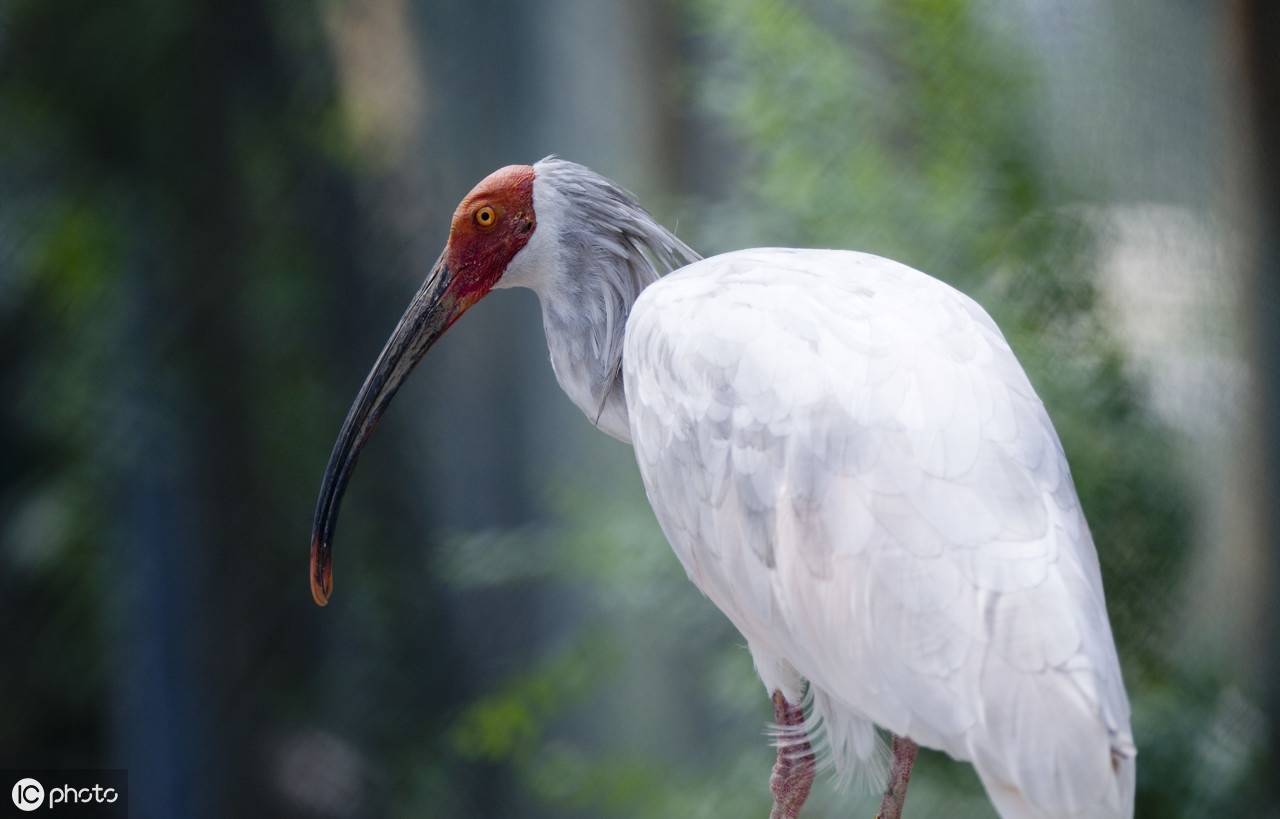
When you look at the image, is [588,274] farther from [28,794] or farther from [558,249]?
[28,794]

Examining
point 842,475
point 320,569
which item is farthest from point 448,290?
point 842,475

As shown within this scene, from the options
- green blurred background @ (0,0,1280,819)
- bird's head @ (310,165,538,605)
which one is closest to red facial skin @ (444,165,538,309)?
bird's head @ (310,165,538,605)

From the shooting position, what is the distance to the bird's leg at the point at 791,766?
4.23ft

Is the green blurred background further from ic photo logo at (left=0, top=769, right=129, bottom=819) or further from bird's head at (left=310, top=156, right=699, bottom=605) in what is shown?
bird's head at (left=310, top=156, right=699, bottom=605)

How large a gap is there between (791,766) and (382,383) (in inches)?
23.0

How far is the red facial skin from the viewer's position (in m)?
1.37

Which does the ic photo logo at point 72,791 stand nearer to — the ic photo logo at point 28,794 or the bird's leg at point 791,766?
the ic photo logo at point 28,794

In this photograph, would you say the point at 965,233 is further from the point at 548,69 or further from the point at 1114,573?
the point at 548,69

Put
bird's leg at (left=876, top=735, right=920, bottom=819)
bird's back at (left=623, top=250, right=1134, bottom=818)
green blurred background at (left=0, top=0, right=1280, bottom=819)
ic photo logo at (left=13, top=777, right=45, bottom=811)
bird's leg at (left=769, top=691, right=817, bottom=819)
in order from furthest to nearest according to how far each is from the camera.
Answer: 1. green blurred background at (left=0, top=0, right=1280, bottom=819)
2. ic photo logo at (left=13, top=777, right=45, bottom=811)
3. bird's leg at (left=769, top=691, right=817, bottom=819)
4. bird's leg at (left=876, top=735, right=920, bottom=819)
5. bird's back at (left=623, top=250, right=1134, bottom=818)

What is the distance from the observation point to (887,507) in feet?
3.47

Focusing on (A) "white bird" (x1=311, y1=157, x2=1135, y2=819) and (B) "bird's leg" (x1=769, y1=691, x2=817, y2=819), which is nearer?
(A) "white bird" (x1=311, y1=157, x2=1135, y2=819)

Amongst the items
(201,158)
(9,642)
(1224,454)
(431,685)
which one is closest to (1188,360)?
(1224,454)

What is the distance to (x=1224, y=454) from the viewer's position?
228cm

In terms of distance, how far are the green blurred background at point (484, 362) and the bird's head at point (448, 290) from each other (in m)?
0.81
